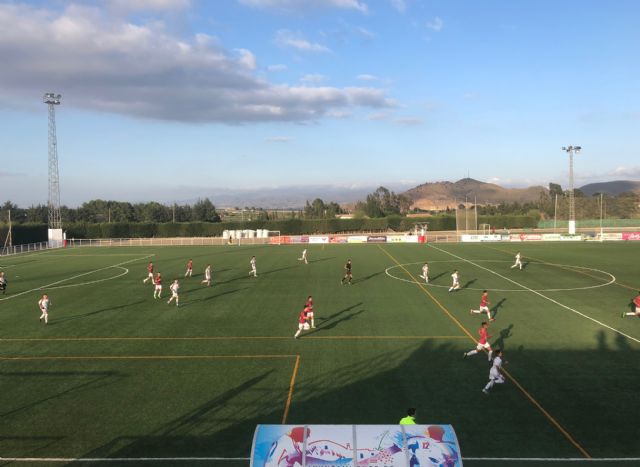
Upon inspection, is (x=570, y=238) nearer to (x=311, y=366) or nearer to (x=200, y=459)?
(x=311, y=366)

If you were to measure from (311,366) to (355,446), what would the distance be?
35.1ft

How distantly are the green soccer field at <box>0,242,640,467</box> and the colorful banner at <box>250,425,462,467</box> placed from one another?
4798mm

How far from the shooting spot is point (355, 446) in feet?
23.3

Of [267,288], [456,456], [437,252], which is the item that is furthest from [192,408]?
[437,252]

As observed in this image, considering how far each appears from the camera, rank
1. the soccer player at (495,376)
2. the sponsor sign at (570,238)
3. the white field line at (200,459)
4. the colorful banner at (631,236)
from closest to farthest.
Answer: the white field line at (200,459)
the soccer player at (495,376)
the colorful banner at (631,236)
the sponsor sign at (570,238)

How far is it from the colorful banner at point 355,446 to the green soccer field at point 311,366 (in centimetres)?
480

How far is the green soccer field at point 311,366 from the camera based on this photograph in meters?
12.5

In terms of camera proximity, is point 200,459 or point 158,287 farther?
point 158,287

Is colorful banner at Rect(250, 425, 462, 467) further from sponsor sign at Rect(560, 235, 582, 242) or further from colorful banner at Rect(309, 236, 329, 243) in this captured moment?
sponsor sign at Rect(560, 235, 582, 242)

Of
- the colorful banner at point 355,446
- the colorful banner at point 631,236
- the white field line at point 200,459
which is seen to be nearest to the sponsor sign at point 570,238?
the colorful banner at point 631,236

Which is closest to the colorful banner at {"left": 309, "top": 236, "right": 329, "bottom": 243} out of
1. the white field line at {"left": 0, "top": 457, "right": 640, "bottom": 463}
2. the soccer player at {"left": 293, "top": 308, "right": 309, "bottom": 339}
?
the soccer player at {"left": 293, "top": 308, "right": 309, "bottom": 339}

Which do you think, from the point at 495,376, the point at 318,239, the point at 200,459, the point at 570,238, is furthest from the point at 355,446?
the point at 570,238

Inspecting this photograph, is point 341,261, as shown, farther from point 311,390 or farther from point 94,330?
point 311,390

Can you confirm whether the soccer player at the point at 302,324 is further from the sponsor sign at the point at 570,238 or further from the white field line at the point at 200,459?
the sponsor sign at the point at 570,238
